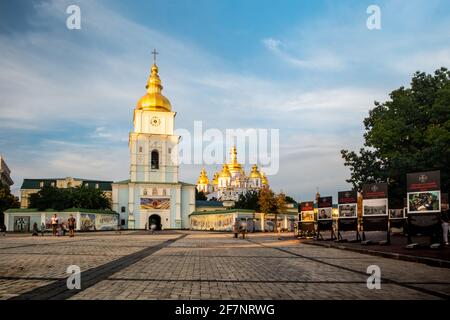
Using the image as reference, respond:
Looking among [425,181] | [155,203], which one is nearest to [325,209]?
[425,181]

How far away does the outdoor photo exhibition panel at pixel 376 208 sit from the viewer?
58.2 feet

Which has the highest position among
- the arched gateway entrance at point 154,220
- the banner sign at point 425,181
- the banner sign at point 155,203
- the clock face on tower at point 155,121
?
the clock face on tower at point 155,121

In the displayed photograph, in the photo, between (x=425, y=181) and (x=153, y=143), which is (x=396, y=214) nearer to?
(x=425, y=181)

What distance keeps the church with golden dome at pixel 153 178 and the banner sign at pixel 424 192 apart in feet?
179

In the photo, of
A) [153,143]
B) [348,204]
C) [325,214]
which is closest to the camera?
[348,204]

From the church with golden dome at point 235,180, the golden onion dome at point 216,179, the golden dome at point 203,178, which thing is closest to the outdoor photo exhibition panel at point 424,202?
the church with golden dome at point 235,180

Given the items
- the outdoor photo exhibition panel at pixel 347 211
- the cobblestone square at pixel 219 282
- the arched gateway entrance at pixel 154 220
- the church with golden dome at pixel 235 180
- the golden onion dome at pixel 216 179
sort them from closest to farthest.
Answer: the cobblestone square at pixel 219 282 → the outdoor photo exhibition panel at pixel 347 211 → the arched gateway entrance at pixel 154 220 → the church with golden dome at pixel 235 180 → the golden onion dome at pixel 216 179

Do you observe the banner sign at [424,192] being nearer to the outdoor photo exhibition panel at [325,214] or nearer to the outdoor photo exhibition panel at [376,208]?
the outdoor photo exhibition panel at [376,208]

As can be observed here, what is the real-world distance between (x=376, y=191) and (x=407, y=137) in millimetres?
13617

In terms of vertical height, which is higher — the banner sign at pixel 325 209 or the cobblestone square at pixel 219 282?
the banner sign at pixel 325 209

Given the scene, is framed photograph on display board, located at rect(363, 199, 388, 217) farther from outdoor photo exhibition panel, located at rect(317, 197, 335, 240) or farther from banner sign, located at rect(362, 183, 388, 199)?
outdoor photo exhibition panel, located at rect(317, 197, 335, 240)

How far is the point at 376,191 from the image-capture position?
59.5 feet

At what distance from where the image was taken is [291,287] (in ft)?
23.5

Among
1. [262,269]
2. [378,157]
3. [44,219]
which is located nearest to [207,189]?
[44,219]
